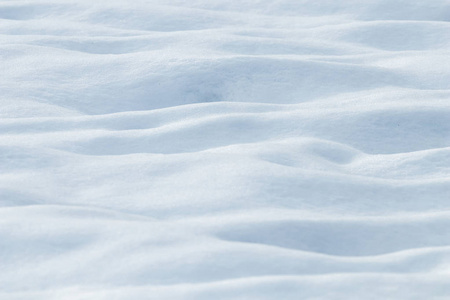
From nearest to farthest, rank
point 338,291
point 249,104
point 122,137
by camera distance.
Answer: point 338,291 < point 122,137 < point 249,104

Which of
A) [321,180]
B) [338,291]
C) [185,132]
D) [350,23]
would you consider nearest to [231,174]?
[321,180]

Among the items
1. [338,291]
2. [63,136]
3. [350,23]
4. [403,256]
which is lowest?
[338,291]

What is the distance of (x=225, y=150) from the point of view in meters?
1.70

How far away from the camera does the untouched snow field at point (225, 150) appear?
123cm

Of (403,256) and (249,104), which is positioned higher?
(249,104)

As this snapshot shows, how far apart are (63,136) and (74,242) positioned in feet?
1.78

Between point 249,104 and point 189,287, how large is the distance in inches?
35.6

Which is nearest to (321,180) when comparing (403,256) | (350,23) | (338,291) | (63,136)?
(403,256)

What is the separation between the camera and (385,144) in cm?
183

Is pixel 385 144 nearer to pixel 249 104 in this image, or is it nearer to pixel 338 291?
pixel 249 104

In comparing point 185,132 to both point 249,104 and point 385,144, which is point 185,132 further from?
point 385,144

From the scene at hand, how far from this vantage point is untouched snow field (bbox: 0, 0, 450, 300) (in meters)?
1.23

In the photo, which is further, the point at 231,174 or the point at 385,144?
the point at 385,144

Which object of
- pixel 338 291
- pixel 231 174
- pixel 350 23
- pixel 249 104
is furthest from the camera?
pixel 350 23
